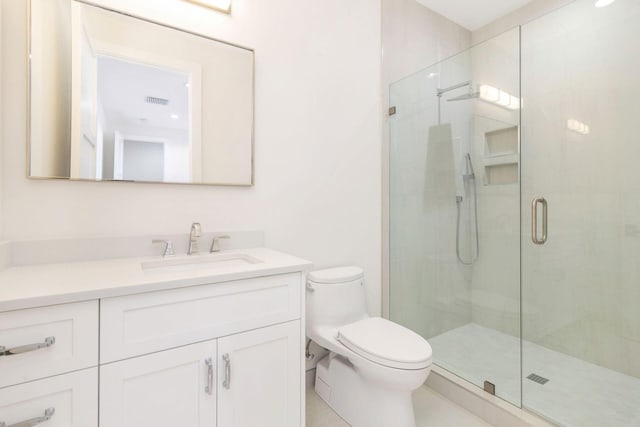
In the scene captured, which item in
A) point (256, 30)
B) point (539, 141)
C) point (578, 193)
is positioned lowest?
point (578, 193)

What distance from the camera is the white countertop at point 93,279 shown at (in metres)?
0.82

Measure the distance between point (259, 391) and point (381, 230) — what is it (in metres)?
1.34

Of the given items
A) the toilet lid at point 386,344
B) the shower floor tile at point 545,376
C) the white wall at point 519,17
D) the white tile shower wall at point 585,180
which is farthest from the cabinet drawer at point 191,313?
the white wall at point 519,17

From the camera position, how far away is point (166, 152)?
1440mm

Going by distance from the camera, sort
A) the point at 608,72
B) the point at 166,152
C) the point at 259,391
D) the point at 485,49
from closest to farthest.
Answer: the point at 259,391, the point at 166,152, the point at 608,72, the point at 485,49

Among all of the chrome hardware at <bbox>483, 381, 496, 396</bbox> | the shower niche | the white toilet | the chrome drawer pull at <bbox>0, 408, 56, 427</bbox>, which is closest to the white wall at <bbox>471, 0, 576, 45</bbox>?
the shower niche

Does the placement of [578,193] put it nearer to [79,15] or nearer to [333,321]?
[333,321]

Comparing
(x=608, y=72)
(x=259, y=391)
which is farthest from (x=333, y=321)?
(x=608, y=72)

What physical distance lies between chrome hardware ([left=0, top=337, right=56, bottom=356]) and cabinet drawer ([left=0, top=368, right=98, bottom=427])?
0.09 meters

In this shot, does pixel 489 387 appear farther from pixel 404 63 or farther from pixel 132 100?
pixel 132 100

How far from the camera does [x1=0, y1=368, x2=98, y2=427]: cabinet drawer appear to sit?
2.57 feet

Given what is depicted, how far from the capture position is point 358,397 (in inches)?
60.6

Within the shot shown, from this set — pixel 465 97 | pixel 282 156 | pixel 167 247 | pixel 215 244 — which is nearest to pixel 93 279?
pixel 167 247

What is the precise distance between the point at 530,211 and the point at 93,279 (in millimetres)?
2334
